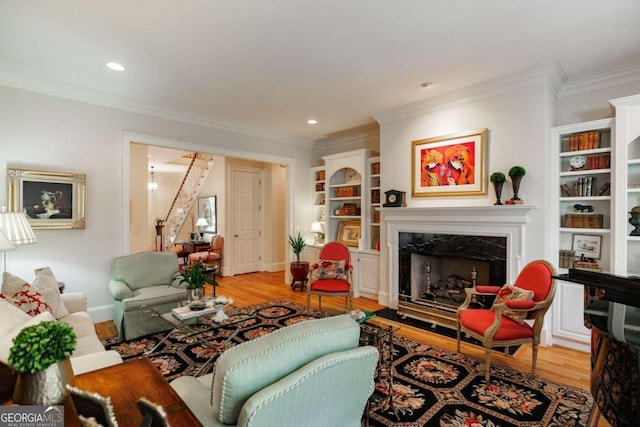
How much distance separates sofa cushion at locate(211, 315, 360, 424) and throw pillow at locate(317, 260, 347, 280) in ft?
9.76

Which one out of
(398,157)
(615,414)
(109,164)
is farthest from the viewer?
(398,157)

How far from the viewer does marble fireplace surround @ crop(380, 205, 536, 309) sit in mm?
3342

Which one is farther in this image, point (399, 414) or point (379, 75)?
point (379, 75)

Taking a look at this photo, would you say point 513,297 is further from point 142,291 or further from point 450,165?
point 142,291

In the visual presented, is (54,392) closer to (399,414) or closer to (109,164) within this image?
(399,414)

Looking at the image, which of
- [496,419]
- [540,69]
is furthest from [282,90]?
[496,419]

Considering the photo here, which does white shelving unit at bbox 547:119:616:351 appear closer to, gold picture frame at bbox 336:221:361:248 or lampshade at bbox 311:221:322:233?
gold picture frame at bbox 336:221:361:248

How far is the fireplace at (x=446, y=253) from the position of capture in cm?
342

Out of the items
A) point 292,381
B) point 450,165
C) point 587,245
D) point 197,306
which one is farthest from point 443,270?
point 292,381

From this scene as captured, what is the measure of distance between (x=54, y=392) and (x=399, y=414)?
199 cm

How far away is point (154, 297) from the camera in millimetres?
3412

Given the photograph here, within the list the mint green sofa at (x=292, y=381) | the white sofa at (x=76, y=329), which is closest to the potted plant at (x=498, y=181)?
the mint green sofa at (x=292, y=381)

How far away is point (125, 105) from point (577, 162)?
5.39 m

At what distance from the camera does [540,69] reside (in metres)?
3.16
